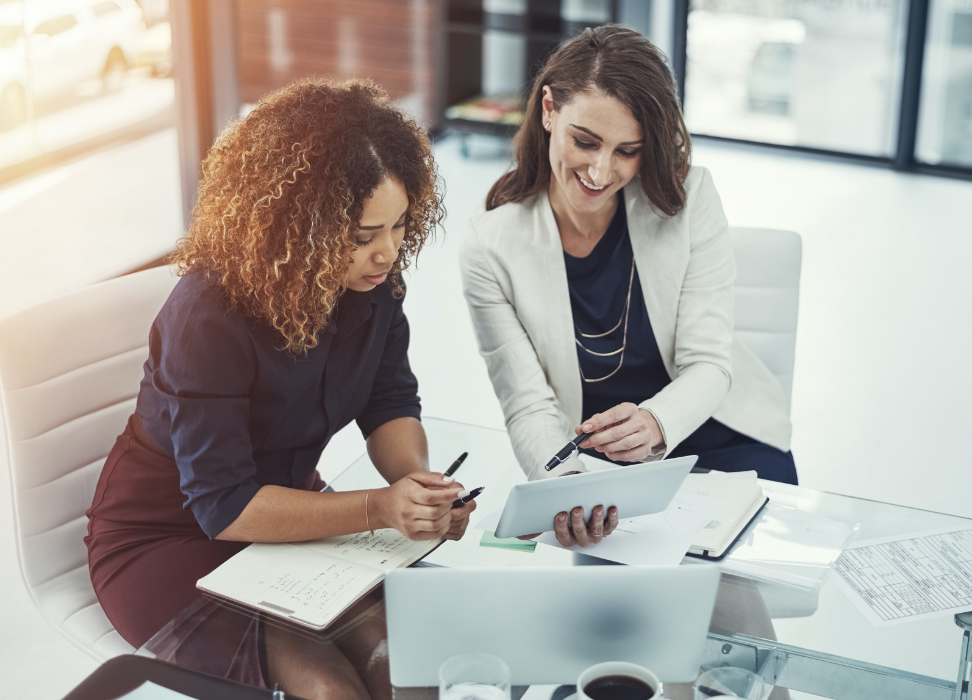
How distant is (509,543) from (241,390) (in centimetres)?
43

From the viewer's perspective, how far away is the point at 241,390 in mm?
1396

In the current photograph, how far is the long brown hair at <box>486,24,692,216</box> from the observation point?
168 centimetres

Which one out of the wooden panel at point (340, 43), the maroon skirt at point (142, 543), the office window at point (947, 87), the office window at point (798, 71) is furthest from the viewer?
the office window at point (798, 71)

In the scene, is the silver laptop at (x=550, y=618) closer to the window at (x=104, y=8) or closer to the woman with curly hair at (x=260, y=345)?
the woman with curly hair at (x=260, y=345)

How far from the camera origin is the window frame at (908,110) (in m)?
4.82

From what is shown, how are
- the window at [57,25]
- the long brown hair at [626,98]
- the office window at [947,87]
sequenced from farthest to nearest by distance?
the office window at [947,87] < the window at [57,25] < the long brown hair at [626,98]

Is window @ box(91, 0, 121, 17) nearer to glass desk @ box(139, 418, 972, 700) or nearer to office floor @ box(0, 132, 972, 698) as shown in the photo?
office floor @ box(0, 132, 972, 698)

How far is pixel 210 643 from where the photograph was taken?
46.3 inches

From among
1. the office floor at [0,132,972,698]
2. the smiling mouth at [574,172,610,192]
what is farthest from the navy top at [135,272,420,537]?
the office floor at [0,132,972,698]

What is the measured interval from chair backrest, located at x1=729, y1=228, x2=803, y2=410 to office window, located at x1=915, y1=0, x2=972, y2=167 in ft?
11.5

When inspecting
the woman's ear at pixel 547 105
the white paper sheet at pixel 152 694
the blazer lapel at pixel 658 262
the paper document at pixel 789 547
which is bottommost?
the paper document at pixel 789 547

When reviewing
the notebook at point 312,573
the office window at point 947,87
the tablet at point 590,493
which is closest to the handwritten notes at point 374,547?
the notebook at point 312,573

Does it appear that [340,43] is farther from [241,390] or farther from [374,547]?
[374,547]

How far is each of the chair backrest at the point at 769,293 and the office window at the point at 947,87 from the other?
3497mm
